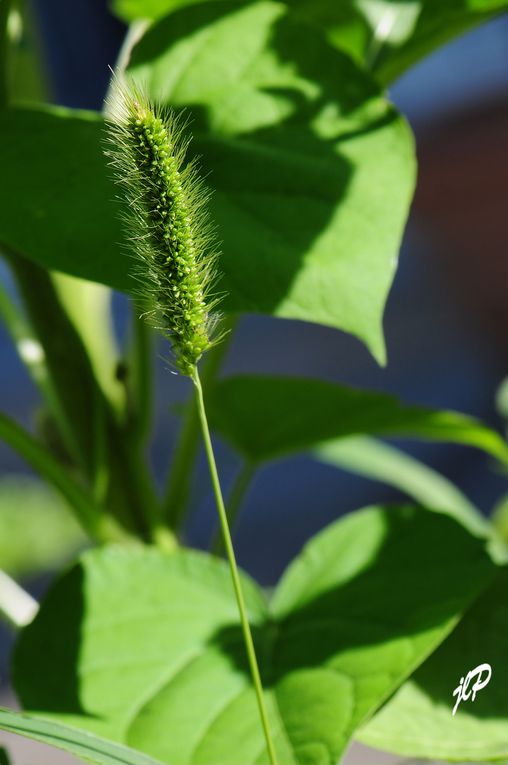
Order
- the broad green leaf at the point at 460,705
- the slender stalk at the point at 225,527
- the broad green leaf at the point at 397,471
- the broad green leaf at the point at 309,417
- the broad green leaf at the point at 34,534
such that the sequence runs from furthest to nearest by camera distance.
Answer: the broad green leaf at the point at 34,534
the broad green leaf at the point at 397,471
the broad green leaf at the point at 309,417
the broad green leaf at the point at 460,705
the slender stalk at the point at 225,527

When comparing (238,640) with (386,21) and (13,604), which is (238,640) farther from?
(386,21)

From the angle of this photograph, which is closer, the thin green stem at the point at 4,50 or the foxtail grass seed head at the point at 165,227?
the foxtail grass seed head at the point at 165,227

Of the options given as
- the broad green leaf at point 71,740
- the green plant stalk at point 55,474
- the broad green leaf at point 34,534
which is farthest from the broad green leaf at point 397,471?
the broad green leaf at point 34,534

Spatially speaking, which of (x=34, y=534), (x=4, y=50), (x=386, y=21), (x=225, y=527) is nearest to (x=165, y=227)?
(x=225, y=527)

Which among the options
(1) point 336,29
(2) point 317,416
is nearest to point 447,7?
(1) point 336,29

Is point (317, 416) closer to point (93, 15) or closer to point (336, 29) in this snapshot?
point (336, 29)

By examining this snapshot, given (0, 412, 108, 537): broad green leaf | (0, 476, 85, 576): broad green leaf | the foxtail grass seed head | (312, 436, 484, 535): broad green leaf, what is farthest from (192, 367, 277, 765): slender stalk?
(0, 476, 85, 576): broad green leaf

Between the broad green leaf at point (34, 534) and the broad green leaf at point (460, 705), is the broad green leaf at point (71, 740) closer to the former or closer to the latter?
the broad green leaf at point (460, 705)
